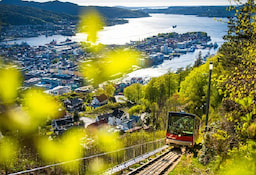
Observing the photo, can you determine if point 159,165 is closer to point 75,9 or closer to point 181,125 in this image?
point 181,125

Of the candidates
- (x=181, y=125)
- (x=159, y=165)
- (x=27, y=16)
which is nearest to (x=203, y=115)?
(x=181, y=125)

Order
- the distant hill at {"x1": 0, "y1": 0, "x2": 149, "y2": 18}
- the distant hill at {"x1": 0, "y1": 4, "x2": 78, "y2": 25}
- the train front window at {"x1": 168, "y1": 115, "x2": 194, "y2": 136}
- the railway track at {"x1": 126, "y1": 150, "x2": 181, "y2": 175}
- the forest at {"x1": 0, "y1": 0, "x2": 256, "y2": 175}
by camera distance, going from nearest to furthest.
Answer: the forest at {"x1": 0, "y1": 0, "x2": 256, "y2": 175}, the railway track at {"x1": 126, "y1": 150, "x2": 181, "y2": 175}, the train front window at {"x1": 168, "y1": 115, "x2": 194, "y2": 136}, the distant hill at {"x1": 0, "y1": 4, "x2": 78, "y2": 25}, the distant hill at {"x1": 0, "y1": 0, "x2": 149, "y2": 18}

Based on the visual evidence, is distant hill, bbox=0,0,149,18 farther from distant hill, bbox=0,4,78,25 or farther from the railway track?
the railway track

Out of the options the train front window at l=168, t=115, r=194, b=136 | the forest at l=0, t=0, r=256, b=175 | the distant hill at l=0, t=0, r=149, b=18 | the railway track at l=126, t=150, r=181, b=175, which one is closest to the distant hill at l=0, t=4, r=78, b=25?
the distant hill at l=0, t=0, r=149, b=18

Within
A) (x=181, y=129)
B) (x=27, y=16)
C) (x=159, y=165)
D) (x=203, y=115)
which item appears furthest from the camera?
(x=27, y=16)

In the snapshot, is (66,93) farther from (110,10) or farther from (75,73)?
(110,10)

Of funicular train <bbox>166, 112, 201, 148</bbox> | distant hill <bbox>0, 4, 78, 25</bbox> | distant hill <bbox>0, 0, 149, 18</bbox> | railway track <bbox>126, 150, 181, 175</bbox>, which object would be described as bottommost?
railway track <bbox>126, 150, 181, 175</bbox>
